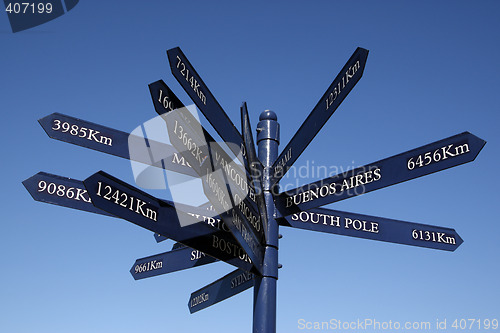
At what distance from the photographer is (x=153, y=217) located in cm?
302

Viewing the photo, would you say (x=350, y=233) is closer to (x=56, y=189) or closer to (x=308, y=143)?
(x=308, y=143)

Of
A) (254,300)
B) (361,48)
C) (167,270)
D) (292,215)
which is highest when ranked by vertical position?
(361,48)

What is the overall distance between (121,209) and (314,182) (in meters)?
1.85

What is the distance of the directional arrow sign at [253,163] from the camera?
3.49m

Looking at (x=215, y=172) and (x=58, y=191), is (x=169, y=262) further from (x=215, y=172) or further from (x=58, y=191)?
(x=215, y=172)

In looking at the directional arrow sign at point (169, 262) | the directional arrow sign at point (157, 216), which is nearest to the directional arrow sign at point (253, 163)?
the directional arrow sign at point (157, 216)

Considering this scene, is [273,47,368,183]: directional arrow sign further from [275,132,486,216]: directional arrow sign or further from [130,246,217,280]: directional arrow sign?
[130,246,217,280]: directional arrow sign

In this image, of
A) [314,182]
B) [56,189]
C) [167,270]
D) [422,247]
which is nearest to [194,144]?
[56,189]

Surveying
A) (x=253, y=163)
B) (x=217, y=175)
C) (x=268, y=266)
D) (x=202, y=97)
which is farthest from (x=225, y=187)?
(x=268, y=266)

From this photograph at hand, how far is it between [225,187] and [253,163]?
0.87m

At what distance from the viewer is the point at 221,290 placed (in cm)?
460

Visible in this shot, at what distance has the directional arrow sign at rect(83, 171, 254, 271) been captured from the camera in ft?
8.84

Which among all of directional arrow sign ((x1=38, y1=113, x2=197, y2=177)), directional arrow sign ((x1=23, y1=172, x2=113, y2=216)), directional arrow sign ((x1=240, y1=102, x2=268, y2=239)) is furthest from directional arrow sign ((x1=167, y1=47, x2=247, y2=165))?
→ directional arrow sign ((x1=23, y1=172, x2=113, y2=216))

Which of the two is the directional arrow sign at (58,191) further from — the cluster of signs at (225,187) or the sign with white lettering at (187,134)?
the sign with white lettering at (187,134)
